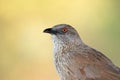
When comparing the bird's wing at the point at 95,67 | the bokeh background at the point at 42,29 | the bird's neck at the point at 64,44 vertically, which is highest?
the bokeh background at the point at 42,29

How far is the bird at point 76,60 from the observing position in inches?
464

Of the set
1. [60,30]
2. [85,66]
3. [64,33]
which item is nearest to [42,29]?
[64,33]

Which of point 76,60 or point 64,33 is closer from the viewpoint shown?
point 76,60

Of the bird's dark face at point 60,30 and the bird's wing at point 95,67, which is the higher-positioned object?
the bird's dark face at point 60,30

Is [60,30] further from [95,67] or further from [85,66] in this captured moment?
[95,67]

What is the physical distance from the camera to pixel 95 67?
11852mm

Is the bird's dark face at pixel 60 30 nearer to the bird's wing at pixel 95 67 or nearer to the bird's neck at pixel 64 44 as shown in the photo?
the bird's neck at pixel 64 44

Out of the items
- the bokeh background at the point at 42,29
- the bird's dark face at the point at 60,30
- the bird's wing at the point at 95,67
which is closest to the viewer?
the bird's wing at the point at 95,67

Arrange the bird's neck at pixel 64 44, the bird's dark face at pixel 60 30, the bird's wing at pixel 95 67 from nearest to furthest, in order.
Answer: the bird's wing at pixel 95 67
the bird's dark face at pixel 60 30
the bird's neck at pixel 64 44

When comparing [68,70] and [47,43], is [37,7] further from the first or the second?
[68,70]

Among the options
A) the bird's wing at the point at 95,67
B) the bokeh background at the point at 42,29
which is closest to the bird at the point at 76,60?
the bird's wing at the point at 95,67

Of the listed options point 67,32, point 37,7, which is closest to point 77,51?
point 67,32

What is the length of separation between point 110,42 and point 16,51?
2358 mm

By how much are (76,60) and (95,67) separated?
341mm
